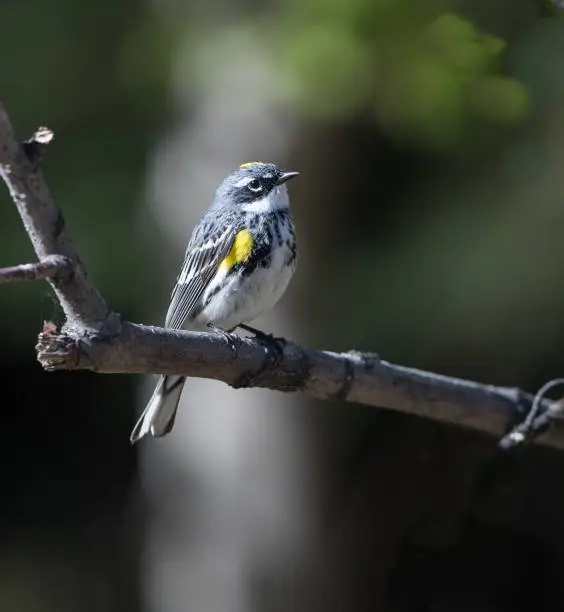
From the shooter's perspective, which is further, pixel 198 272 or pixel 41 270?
pixel 198 272

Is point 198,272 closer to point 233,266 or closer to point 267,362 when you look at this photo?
point 233,266

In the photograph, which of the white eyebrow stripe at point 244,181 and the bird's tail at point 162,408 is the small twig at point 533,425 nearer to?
the bird's tail at point 162,408

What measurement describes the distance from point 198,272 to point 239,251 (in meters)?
0.16

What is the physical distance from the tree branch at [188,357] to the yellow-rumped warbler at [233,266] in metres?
0.34

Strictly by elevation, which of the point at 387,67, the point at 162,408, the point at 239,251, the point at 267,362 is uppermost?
the point at 387,67

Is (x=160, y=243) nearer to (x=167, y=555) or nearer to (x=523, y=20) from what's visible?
(x=167, y=555)

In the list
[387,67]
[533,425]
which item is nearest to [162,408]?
[533,425]

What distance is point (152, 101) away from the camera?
412 centimetres

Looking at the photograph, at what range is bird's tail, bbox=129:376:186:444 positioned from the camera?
2676 mm

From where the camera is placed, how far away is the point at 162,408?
2.73 m

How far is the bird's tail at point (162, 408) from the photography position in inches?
105

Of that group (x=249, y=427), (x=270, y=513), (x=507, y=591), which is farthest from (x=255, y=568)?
(x=507, y=591)

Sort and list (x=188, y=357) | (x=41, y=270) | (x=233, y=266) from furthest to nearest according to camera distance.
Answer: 1. (x=233, y=266)
2. (x=188, y=357)
3. (x=41, y=270)

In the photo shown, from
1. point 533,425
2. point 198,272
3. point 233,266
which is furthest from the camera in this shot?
point 198,272
